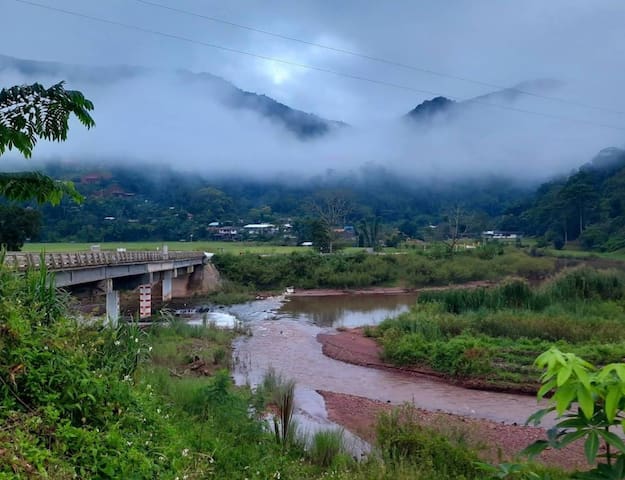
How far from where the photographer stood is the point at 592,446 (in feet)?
6.46

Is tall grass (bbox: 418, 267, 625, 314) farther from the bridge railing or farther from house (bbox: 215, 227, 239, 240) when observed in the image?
house (bbox: 215, 227, 239, 240)

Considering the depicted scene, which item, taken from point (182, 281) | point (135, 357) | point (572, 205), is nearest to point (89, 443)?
point (135, 357)

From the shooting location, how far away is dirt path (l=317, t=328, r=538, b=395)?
613 inches

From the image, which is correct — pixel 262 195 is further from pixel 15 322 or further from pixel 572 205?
pixel 15 322

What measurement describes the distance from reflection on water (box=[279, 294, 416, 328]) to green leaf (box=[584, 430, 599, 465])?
85.0 feet

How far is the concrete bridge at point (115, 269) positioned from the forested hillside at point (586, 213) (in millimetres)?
51081

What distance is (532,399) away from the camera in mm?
14734

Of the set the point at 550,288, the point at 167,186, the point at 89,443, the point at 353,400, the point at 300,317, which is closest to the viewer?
the point at 89,443

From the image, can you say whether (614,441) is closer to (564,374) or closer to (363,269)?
(564,374)

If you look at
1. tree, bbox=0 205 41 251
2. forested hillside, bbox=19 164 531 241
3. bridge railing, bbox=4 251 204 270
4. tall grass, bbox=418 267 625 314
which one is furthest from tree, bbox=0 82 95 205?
forested hillside, bbox=19 164 531 241

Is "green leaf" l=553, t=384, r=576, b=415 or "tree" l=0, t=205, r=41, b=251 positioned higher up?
"tree" l=0, t=205, r=41, b=251

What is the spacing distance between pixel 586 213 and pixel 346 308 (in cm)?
5251

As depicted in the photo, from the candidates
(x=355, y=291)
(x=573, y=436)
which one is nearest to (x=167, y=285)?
(x=355, y=291)

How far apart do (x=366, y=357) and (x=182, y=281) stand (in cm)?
2623
